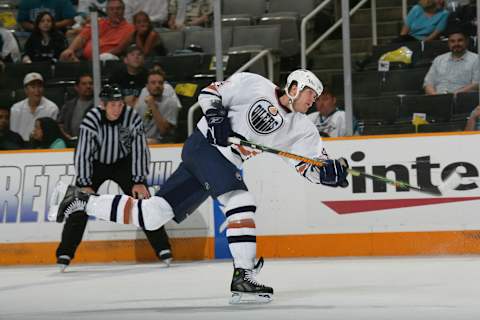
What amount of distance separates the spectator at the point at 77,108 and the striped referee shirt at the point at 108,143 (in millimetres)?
936

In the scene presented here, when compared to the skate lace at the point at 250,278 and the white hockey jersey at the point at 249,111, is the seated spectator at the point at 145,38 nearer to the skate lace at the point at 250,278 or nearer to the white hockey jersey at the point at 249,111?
the white hockey jersey at the point at 249,111

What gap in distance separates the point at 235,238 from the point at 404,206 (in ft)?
9.39

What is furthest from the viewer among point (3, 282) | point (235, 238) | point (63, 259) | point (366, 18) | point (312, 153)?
point (366, 18)

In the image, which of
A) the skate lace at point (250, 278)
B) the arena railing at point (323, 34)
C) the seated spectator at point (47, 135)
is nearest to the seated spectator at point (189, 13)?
the arena railing at point (323, 34)

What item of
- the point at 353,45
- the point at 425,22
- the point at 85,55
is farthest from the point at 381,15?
the point at 85,55

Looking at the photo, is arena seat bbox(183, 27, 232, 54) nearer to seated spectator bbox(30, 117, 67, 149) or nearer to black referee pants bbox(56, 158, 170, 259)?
seated spectator bbox(30, 117, 67, 149)

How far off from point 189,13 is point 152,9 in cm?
41

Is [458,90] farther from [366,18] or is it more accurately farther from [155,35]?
[155,35]

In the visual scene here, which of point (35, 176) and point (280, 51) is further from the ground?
point (280, 51)

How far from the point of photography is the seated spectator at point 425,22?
29.6 feet

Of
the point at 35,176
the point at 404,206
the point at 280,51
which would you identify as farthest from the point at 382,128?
the point at 35,176

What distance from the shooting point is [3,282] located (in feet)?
23.8

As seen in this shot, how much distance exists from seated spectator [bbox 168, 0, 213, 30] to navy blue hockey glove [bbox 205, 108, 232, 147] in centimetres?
447

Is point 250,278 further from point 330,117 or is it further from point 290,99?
point 330,117
